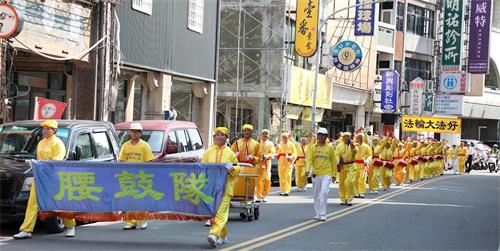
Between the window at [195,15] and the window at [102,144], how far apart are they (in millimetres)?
14379

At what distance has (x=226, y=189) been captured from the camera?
10453mm

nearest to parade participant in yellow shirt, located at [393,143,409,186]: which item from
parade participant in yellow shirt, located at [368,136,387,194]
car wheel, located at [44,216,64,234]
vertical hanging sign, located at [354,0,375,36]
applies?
parade participant in yellow shirt, located at [368,136,387,194]

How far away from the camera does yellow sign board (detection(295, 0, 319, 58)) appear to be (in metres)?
33.8

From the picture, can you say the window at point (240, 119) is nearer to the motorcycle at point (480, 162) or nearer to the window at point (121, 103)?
the window at point (121, 103)

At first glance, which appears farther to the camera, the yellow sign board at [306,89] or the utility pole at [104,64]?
the yellow sign board at [306,89]

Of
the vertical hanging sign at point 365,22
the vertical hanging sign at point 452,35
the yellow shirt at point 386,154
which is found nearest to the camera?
the yellow shirt at point 386,154

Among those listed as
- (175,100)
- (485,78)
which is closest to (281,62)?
(175,100)

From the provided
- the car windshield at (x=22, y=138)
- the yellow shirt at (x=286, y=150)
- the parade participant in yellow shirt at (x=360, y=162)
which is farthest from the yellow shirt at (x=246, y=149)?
the parade participant in yellow shirt at (x=360, y=162)

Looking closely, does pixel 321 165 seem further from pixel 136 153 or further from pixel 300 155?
pixel 300 155

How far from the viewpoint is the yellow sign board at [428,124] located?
46406mm

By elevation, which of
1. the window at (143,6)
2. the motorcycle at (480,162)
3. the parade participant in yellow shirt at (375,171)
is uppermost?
the window at (143,6)

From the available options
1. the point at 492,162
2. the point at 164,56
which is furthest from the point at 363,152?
the point at 492,162

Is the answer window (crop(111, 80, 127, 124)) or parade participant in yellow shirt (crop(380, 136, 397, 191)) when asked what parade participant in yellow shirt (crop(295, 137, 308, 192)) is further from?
window (crop(111, 80, 127, 124))

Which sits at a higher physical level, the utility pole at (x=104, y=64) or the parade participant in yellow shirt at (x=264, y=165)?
the utility pole at (x=104, y=64)
